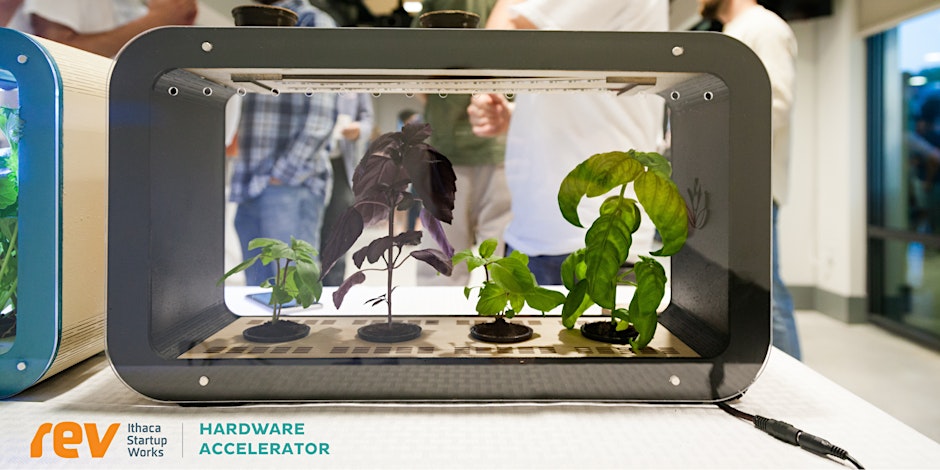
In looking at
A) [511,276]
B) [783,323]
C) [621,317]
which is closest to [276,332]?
[511,276]

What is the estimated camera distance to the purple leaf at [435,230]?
61cm

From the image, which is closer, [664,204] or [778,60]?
[664,204]

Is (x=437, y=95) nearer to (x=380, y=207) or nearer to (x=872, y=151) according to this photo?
(x=380, y=207)

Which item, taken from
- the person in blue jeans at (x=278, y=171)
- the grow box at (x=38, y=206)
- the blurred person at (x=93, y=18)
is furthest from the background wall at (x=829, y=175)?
the grow box at (x=38, y=206)

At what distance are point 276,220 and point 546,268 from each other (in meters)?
0.38

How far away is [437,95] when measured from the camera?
69cm

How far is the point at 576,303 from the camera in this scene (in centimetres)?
63

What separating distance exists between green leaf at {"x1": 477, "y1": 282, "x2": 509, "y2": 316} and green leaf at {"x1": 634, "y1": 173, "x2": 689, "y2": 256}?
6.7 inches

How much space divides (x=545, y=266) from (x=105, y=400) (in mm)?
499

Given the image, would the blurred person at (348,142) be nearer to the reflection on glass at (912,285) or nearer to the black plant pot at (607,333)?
the black plant pot at (607,333)

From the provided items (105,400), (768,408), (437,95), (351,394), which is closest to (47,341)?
(105,400)

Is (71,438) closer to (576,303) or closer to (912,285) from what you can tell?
(576,303)

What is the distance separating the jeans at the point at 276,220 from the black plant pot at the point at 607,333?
0.96 ft

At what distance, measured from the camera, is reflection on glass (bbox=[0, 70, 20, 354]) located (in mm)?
609
